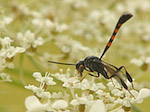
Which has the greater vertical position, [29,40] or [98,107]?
[29,40]

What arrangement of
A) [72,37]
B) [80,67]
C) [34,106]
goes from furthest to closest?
[72,37], [80,67], [34,106]

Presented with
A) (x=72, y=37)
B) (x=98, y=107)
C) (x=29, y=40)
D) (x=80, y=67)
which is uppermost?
(x=72, y=37)

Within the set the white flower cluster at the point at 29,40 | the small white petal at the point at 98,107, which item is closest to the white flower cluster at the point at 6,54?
the white flower cluster at the point at 29,40

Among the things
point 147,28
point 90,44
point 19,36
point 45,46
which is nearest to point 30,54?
point 19,36

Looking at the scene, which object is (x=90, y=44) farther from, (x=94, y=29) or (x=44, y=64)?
(x=44, y=64)

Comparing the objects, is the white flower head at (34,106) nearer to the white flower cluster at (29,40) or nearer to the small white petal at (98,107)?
the small white petal at (98,107)

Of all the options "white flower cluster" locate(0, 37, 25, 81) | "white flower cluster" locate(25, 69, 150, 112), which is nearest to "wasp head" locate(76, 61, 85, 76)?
"white flower cluster" locate(25, 69, 150, 112)

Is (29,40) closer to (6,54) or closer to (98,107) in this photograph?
(6,54)

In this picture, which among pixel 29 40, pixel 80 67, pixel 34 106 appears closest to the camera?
pixel 34 106

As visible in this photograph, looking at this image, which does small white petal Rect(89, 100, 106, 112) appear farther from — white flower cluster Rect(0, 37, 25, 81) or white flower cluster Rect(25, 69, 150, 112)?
white flower cluster Rect(0, 37, 25, 81)

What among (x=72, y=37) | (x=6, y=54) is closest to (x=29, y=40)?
(x=6, y=54)
